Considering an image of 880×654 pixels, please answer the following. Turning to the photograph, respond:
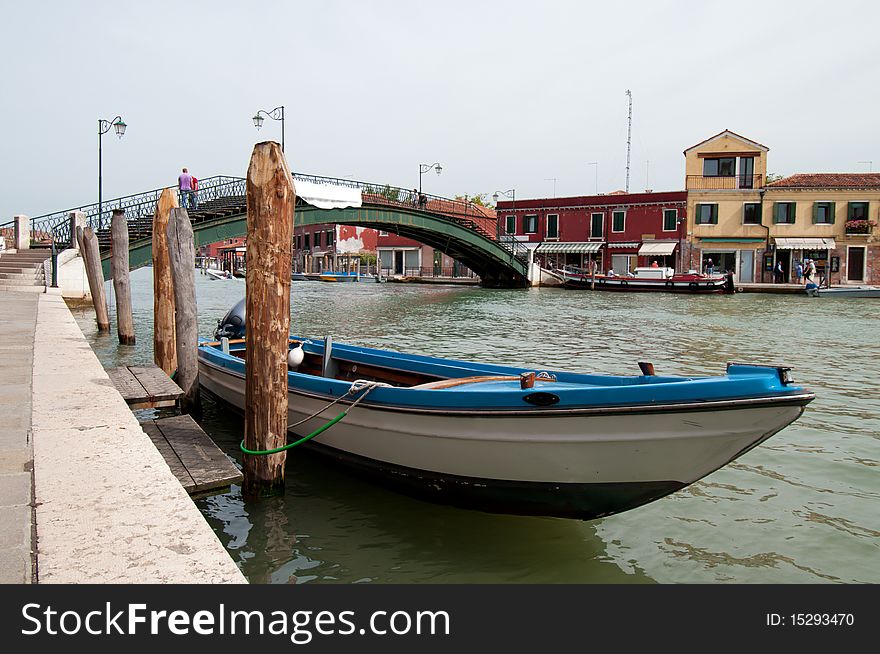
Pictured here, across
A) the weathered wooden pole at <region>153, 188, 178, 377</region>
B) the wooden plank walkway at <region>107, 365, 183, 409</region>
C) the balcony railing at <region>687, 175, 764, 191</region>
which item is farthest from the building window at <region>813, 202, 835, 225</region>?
the wooden plank walkway at <region>107, 365, 183, 409</region>

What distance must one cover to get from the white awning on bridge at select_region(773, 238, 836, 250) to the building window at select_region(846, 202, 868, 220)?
1.40 meters

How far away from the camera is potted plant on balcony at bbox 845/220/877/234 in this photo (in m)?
33.9

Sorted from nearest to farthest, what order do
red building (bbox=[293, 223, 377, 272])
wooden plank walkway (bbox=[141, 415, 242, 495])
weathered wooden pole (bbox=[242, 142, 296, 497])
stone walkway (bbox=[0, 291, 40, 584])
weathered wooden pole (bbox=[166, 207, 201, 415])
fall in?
stone walkway (bbox=[0, 291, 40, 584]) → wooden plank walkway (bbox=[141, 415, 242, 495]) → weathered wooden pole (bbox=[242, 142, 296, 497]) → weathered wooden pole (bbox=[166, 207, 201, 415]) → red building (bbox=[293, 223, 377, 272])

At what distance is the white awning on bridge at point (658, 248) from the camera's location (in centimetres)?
3688

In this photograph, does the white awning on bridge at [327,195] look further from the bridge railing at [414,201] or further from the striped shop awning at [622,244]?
the striped shop awning at [622,244]

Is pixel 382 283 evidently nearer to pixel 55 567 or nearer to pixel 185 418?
pixel 185 418

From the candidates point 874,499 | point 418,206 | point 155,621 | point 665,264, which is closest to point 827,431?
point 874,499

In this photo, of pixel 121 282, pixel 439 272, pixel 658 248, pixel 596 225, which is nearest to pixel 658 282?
pixel 658 248

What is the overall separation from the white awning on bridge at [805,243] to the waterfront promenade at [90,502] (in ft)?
117

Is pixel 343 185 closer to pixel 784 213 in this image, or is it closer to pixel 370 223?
pixel 370 223

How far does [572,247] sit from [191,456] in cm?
3672

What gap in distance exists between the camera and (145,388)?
5.88 meters

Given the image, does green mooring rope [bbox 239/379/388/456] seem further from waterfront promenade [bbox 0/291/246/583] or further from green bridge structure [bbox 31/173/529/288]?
green bridge structure [bbox 31/173/529/288]

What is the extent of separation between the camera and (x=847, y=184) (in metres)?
34.7
